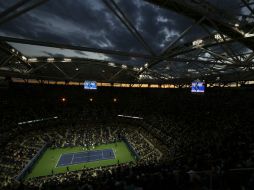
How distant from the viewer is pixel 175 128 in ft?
105

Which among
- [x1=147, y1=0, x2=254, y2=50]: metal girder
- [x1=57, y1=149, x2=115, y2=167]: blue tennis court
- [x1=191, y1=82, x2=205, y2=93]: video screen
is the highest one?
[x1=147, y1=0, x2=254, y2=50]: metal girder

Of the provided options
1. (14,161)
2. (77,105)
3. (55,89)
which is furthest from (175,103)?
(14,161)

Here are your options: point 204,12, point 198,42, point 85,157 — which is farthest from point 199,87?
point 85,157

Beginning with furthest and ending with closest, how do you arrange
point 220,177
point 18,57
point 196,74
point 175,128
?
point 175,128
point 196,74
point 18,57
point 220,177

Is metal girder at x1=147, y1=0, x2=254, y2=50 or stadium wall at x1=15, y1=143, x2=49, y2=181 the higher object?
metal girder at x1=147, y1=0, x2=254, y2=50

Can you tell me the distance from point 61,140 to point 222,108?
1108 inches

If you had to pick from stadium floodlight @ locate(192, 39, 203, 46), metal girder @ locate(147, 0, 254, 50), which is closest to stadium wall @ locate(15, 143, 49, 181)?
stadium floodlight @ locate(192, 39, 203, 46)

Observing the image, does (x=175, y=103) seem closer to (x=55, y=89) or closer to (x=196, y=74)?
(x=196, y=74)

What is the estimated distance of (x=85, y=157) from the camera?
29.7 meters

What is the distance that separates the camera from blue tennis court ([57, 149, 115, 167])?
28.2m

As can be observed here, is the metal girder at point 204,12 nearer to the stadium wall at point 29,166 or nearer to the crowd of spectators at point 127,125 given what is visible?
the crowd of spectators at point 127,125

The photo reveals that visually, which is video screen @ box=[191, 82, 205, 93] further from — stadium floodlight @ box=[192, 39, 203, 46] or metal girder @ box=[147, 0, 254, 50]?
metal girder @ box=[147, 0, 254, 50]

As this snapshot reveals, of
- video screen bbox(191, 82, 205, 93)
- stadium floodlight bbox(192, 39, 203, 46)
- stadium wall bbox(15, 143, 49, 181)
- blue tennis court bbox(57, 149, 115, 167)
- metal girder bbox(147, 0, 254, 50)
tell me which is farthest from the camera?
blue tennis court bbox(57, 149, 115, 167)

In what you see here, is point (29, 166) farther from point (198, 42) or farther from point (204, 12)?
point (204, 12)
